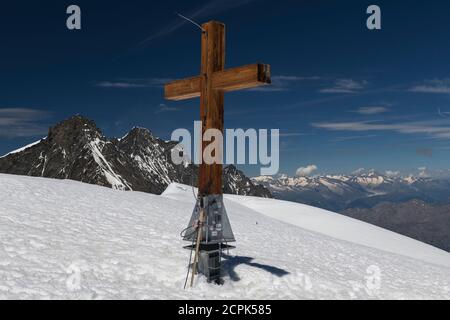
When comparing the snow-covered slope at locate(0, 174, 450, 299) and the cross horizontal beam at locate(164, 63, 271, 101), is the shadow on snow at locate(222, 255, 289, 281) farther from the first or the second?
the cross horizontal beam at locate(164, 63, 271, 101)

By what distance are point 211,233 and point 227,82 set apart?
395 cm

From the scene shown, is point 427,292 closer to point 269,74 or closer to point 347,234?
point 269,74

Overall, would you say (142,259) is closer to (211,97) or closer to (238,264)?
(238,264)

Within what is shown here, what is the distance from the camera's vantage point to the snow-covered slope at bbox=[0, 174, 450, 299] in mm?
10875

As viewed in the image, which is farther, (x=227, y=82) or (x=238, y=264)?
(x=238, y=264)

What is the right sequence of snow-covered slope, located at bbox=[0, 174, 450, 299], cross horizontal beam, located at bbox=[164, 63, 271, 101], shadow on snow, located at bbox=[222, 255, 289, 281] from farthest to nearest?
shadow on snow, located at bbox=[222, 255, 289, 281]
snow-covered slope, located at bbox=[0, 174, 450, 299]
cross horizontal beam, located at bbox=[164, 63, 271, 101]

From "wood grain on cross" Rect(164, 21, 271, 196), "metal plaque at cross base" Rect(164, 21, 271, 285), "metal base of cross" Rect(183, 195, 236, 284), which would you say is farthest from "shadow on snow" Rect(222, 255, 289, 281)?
"wood grain on cross" Rect(164, 21, 271, 196)

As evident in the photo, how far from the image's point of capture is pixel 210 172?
1138 centimetres

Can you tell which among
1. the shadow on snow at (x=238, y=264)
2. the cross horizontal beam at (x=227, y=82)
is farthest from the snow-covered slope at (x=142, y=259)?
the cross horizontal beam at (x=227, y=82)

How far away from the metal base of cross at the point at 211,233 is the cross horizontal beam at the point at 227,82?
2.88m

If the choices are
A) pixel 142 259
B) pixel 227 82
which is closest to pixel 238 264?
pixel 142 259

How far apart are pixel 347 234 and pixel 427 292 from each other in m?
21.2

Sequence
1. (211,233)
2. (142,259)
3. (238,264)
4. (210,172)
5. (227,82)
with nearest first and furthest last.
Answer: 1. (227,82)
2. (210,172)
3. (211,233)
4. (142,259)
5. (238,264)
